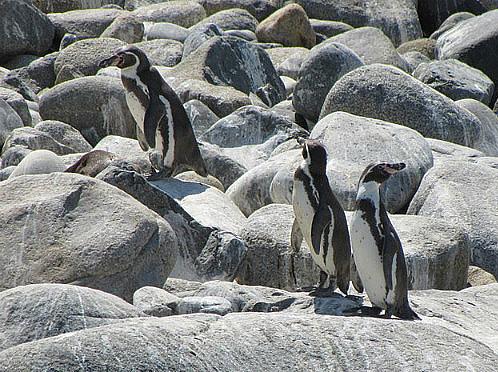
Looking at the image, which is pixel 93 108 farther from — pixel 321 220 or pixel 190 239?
pixel 321 220

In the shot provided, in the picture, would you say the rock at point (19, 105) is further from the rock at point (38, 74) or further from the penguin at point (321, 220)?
the penguin at point (321, 220)

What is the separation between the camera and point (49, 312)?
6.06 metres

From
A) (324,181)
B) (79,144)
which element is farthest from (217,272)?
(79,144)

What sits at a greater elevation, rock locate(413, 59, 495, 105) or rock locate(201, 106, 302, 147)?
rock locate(201, 106, 302, 147)

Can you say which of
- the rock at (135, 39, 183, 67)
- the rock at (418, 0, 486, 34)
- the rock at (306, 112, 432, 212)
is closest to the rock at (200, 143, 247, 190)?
the rock at (306, 112, 432, 212)

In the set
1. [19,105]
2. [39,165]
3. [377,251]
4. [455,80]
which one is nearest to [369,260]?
[377,251]

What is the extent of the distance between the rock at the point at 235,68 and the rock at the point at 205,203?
6.37m

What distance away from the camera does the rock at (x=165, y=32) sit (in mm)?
21406

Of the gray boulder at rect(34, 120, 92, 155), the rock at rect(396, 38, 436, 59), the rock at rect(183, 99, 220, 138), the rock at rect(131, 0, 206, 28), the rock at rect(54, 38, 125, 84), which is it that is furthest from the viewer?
the rock at rect(131, 0, 206, 28)

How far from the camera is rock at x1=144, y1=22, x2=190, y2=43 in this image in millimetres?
21406

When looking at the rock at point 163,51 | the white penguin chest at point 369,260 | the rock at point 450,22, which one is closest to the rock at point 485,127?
the rock at point 163,51

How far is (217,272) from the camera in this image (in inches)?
356

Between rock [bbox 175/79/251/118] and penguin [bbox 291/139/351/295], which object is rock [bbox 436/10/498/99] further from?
penguin [bbox 291/139/351/295]

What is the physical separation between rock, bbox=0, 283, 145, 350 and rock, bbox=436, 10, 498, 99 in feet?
47.5
